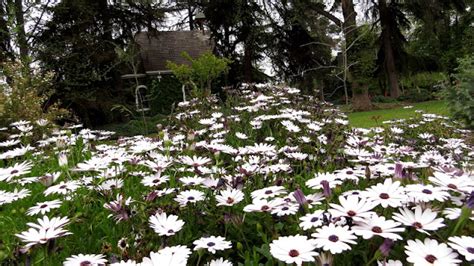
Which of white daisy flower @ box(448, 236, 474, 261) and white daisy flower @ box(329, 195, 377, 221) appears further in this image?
white daisy flower @ box(329, 195, 377, 221)

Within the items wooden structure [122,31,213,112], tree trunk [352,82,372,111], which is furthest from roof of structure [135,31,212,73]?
tree trunk [352,82,372,111]

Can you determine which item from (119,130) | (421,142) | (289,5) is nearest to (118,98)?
(119,130)

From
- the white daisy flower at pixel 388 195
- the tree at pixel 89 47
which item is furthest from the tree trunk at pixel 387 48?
the white daisy flower at pixel 388 195

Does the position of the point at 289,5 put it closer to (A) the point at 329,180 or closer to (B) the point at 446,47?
(B) the point at 446,47

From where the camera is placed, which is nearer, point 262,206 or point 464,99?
point 262,206

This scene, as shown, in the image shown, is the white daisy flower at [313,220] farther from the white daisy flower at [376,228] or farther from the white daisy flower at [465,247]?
the white daisy flower at [465,247]

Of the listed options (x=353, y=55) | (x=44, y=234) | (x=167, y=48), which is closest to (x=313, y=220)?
(x=44, y=234)

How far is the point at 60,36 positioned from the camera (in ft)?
52.8

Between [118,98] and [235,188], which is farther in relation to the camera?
[118,98]

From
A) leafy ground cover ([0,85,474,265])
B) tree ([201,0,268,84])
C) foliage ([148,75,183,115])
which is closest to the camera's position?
leafy ground cover ([0,85,474,265])

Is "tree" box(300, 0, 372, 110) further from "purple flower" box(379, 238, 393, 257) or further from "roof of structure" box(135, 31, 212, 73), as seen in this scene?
"purple flower" box(379, 238, 393, 257)

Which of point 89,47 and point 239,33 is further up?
point 239,33

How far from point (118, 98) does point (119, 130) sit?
242cm

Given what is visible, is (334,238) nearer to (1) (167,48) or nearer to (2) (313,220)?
(2) (313,220)
